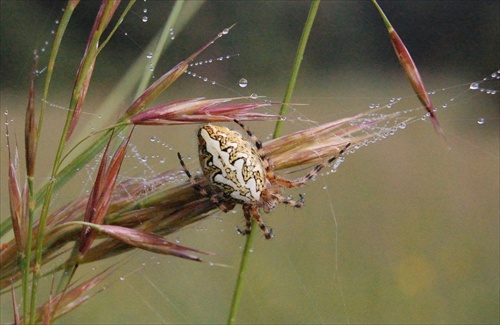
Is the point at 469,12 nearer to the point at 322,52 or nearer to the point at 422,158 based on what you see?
the point at 322,52

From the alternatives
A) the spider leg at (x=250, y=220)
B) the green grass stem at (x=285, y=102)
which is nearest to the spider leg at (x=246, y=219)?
the spider leg at (x=250, y=220)

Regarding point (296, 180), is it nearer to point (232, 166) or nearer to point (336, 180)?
point (232, 166)

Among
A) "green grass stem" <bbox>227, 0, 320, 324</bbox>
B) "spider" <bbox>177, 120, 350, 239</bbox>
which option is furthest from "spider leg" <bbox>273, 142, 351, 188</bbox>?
"green grass stem" <bbox>227, 0, 320, 324</bbox>

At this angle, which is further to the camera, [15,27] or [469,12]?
[469,12]

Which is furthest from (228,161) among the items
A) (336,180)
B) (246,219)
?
(336,180)

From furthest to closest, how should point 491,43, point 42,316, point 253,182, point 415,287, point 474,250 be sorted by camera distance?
point 491,43
point 474,250
point 415,287
point 253,182
point 42,316

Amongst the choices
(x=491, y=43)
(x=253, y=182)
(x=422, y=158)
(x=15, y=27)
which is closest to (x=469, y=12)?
(x=491, y=43)
